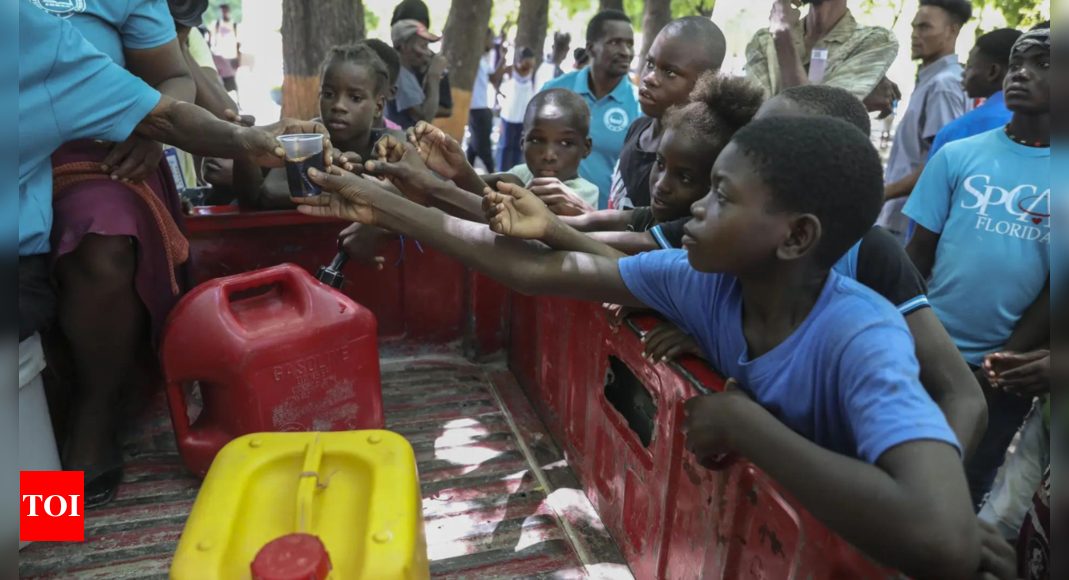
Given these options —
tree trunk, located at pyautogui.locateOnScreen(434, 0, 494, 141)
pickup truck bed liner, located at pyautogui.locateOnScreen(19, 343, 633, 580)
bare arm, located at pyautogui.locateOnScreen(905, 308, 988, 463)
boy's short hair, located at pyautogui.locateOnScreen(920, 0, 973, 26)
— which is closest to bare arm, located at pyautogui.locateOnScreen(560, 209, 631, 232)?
pickup truck bed liner, located at pyautogui.locateOnScreen(19, 343, 633, 580)

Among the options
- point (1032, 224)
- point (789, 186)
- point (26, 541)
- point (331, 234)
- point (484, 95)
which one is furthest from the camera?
point (484, 95)

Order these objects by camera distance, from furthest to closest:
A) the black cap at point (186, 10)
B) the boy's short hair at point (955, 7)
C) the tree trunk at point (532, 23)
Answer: the tree trunk at point (532, 23), the boy's short hair at point (955, 7), the black cap at point (186, 10)

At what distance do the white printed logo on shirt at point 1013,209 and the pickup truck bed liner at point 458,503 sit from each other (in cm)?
162

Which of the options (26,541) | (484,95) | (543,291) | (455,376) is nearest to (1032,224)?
(543,291)

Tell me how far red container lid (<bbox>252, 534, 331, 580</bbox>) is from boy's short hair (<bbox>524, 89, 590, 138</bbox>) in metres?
2.17

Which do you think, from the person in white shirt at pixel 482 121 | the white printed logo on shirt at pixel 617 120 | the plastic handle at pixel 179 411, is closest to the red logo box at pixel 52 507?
the plastic handle at pixel 179 411

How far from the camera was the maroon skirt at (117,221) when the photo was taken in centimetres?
208

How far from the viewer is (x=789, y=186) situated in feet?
4.50

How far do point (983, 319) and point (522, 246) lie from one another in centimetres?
160

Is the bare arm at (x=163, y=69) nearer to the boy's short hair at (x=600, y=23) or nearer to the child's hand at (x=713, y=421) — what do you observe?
the child's hand at (x=713, y=421)

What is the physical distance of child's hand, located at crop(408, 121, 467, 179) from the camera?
258cm

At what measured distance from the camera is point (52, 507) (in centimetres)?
201

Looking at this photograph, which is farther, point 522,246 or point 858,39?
point 858,39

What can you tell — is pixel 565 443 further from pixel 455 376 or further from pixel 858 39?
pixel 858 39
